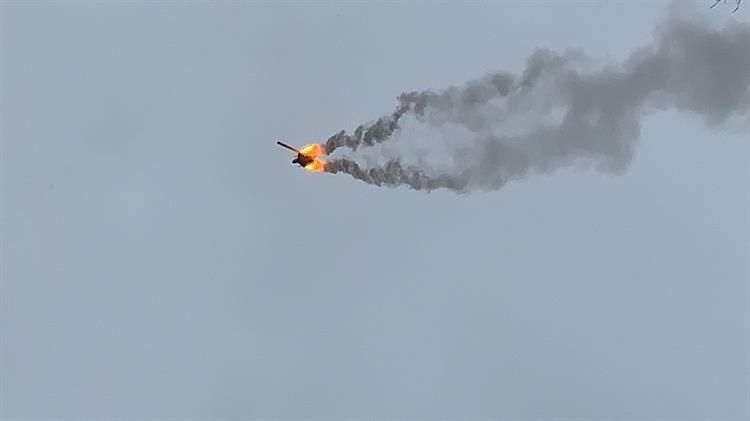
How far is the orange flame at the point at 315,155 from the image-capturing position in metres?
64.8

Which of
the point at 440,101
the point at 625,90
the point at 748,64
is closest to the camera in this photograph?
the point at 748,64

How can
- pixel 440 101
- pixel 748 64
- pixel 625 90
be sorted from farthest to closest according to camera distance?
pixel 440 101 < pixel 625 90 < pixel 748 64

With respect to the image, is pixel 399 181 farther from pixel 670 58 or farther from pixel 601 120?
pixel 670 58

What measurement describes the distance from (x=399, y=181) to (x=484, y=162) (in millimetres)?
4895

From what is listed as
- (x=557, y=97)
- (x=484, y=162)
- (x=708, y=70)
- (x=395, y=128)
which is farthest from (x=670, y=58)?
(x=395, y=128)

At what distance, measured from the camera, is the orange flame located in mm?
64750

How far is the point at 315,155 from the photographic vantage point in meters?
64.8

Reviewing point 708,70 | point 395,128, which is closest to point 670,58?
point 708,70

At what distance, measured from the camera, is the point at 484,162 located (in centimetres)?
6116

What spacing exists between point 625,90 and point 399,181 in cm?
1229

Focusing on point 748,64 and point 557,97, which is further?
point 557,97

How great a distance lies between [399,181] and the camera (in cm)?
6400

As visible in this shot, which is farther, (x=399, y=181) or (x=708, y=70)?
(x=399, y=181)

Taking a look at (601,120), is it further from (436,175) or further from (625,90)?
(436,175)
